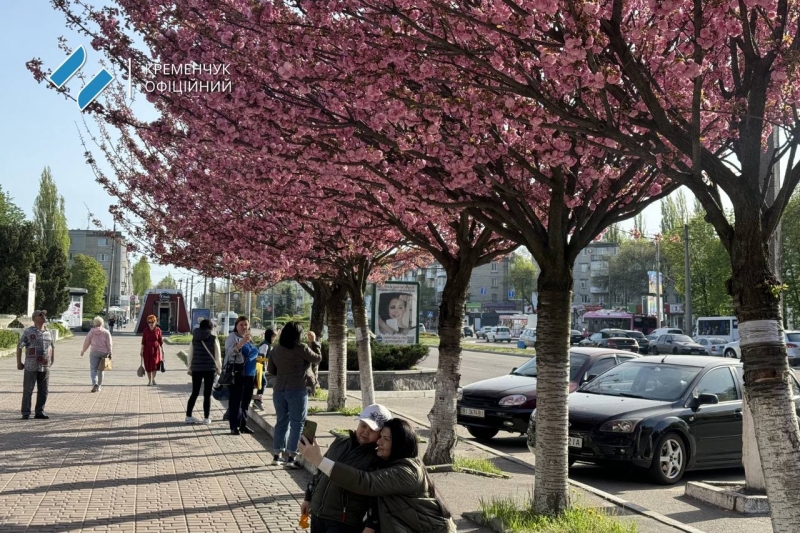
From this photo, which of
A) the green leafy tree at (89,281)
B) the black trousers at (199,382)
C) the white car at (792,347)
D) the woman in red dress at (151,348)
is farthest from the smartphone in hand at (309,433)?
the green leafy tree at (89,281)

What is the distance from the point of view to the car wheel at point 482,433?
14.6 m

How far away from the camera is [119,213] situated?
1997 cm

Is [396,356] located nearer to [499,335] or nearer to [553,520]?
[553,520]

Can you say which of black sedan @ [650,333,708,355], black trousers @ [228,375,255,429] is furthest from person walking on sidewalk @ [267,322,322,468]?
black sedan @ [650,333,708,355]

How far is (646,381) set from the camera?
12539mm

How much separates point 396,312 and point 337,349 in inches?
216

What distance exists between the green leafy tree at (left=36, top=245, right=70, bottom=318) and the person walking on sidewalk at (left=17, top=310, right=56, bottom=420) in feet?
183

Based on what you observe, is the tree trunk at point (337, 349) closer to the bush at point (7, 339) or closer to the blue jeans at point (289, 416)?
the blue jeans at point (289, 416)

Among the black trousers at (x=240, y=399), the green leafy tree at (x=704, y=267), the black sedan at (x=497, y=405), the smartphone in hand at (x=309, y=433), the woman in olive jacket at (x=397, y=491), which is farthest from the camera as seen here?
the green leafy tree at (x=704, y=267)

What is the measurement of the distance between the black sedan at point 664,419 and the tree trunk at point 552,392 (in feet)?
7.80

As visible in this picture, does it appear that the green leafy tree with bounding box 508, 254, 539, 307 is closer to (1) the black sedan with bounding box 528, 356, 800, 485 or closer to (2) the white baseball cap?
(1) the black sedan with bounding box 528, 356, 800, 485

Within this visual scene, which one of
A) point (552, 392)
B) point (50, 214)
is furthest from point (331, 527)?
point (50, 214)

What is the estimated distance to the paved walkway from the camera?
7.85 m

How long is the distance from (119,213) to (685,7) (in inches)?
599
